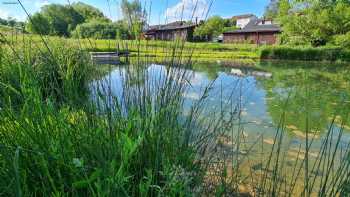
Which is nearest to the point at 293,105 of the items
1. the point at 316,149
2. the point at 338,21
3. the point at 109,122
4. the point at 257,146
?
the point at 316,149

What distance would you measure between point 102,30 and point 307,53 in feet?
69.6

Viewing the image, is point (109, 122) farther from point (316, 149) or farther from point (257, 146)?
point (316, 149)

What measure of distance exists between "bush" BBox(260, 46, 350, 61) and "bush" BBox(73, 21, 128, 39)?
20393 millimetres

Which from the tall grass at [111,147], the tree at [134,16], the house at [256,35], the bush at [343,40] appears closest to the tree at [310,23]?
the bush at [343,40]

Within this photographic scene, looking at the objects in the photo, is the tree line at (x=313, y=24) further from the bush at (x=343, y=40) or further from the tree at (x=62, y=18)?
the tree at (x=62, y=18)

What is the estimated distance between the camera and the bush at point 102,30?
170 centimetres

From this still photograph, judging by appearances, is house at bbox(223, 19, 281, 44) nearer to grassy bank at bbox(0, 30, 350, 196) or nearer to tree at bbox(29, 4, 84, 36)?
tree at bbox(29, 4, 84, 36)

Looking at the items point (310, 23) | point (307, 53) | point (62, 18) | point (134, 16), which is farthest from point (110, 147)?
point (310, 23)

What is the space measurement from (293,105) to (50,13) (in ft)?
17.3

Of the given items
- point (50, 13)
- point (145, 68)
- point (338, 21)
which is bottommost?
point (145, 68)

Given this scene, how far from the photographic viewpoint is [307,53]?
20.0 m

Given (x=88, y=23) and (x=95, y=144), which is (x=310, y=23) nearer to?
(x=88, y=23)

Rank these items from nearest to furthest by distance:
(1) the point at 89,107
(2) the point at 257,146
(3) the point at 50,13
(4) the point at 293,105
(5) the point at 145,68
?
1. (1) the point at 89,107
2. (5) the point at 145,68
3. (3) the point at 50,13
4. (2) the point at 257,146
5. (4) the point at 293,105

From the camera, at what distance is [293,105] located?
582 cm
